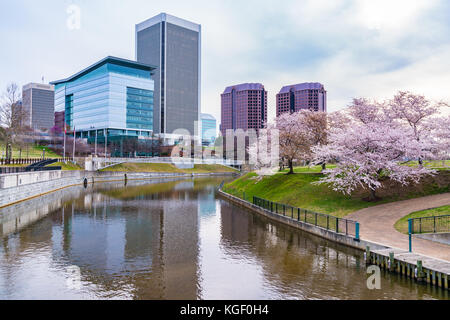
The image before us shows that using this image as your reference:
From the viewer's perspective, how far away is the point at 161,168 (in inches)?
5069

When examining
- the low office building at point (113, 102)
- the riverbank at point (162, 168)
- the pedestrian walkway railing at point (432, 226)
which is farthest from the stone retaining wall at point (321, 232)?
the low office building at point (113, 102)

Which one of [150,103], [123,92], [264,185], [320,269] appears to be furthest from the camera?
[150,103]

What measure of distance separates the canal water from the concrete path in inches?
105

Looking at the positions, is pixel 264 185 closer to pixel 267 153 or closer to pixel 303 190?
pixel 267 153

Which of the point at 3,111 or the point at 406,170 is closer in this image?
the point at 406,170

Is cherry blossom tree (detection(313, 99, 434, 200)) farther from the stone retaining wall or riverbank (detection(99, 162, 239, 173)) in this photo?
riverbank (detection(99, 162, 239, 173))

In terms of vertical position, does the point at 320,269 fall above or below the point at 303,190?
below

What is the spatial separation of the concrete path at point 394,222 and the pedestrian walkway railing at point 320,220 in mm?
930

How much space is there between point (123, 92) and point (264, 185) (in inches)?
5020

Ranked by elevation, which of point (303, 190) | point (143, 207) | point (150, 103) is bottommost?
point (143, 207)

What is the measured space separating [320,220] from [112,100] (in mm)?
146424

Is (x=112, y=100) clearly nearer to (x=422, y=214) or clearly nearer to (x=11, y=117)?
(x=11, y=117)
